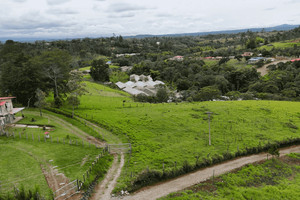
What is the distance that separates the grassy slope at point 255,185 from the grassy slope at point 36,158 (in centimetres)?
1192

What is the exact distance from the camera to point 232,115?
47.1 m

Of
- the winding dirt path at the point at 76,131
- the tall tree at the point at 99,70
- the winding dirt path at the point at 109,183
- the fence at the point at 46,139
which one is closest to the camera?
the winding dirt path at the point at 109,183

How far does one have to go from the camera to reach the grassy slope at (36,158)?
23.2m

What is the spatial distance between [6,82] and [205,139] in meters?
46.8

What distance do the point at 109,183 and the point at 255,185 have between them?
17.3m

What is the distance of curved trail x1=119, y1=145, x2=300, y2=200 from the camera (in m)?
22.8

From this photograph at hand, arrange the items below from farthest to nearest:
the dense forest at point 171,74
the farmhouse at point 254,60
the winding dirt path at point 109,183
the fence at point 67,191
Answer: the farmhouse at point 254,60 → the dense forest at point 171,74 → the winding dirt path at point 109,183 → the fence at point 67,191

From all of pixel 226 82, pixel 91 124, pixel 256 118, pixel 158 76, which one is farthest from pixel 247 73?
pixel 91 124

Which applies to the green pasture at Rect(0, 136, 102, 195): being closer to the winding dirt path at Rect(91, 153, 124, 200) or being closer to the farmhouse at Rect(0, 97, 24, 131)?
the winding dirt path at Rect(91, 153, 124, 200)

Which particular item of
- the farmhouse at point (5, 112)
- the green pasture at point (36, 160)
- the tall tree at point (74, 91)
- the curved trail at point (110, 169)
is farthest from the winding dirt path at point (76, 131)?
the farmhouse at point (5, 112)

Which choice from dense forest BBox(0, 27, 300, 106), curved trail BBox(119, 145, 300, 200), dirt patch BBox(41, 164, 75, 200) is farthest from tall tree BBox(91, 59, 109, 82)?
curved trail BBox(119, 145, 300, 200)

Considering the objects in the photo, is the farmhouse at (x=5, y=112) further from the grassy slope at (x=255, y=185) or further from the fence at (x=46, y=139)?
the grassy slope at (x=255, y=185)

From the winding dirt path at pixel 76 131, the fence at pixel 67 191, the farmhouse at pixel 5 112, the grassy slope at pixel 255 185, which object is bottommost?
the grassy slope at pixel 255 185

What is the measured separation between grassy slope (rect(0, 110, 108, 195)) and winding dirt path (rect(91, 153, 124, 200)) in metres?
2.76
